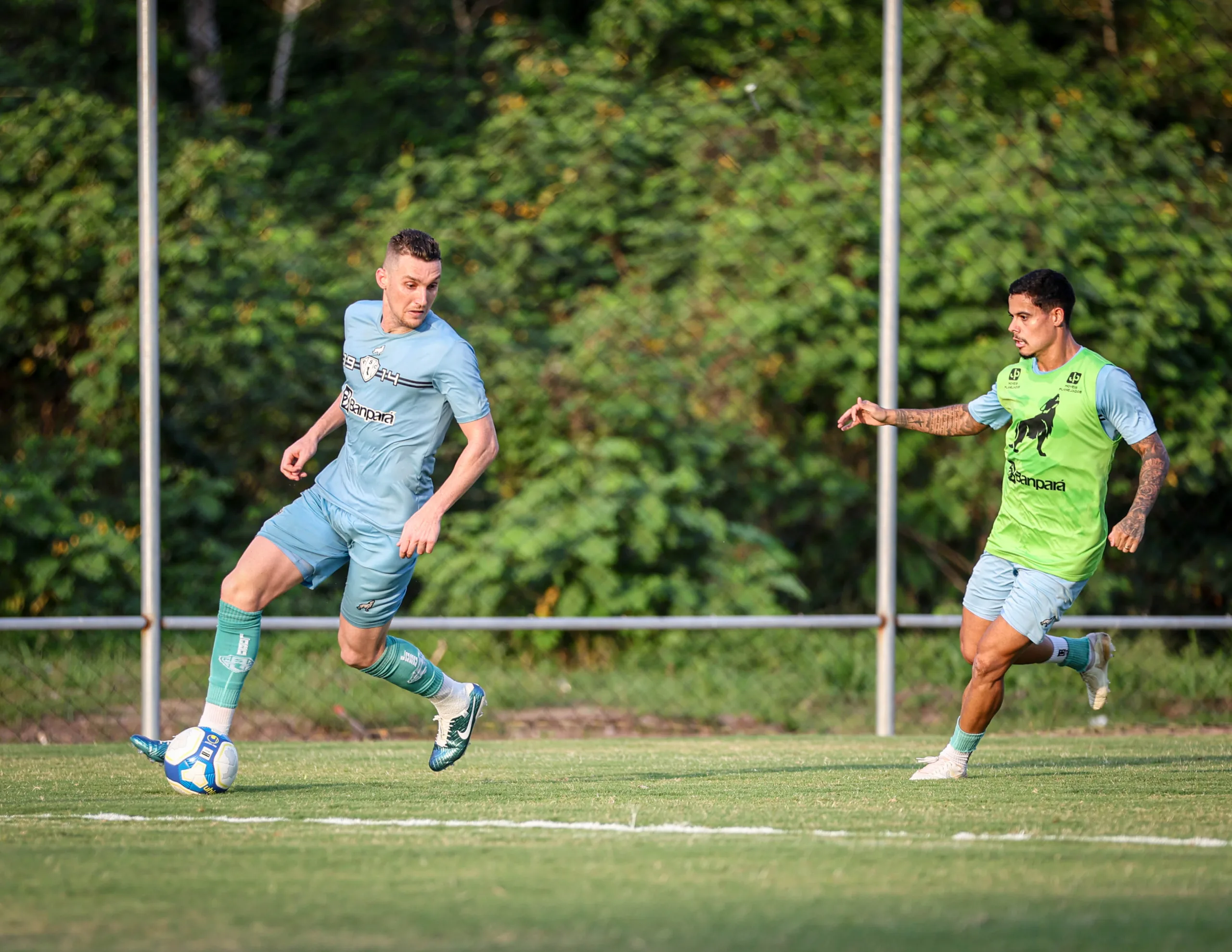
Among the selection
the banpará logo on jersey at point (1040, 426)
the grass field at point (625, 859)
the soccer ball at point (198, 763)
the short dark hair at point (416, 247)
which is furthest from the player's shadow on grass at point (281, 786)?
the banpará logo on jersey at point (1040, 426)

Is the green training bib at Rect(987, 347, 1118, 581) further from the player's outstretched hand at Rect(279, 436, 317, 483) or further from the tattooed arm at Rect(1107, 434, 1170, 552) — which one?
the player's outstretched hand at Rect(279, 436, 317, 483)

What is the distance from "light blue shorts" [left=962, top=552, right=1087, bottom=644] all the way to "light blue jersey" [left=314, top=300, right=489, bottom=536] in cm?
194

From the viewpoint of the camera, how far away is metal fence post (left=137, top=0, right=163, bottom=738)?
7344 millimetres

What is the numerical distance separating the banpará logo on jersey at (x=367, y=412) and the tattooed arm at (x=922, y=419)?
1.68 m

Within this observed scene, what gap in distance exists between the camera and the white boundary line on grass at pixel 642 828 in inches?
159

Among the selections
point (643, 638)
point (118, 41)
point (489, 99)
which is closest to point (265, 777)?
point (643, 638)

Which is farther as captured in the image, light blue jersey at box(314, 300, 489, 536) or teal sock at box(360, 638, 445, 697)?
teal sock at box(360, 638, 445, 697)

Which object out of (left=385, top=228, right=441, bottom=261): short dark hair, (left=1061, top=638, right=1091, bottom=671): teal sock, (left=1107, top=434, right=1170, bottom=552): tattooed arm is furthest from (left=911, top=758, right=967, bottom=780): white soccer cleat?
(left=385, top=228, right=441, bottom=261): short dark hair

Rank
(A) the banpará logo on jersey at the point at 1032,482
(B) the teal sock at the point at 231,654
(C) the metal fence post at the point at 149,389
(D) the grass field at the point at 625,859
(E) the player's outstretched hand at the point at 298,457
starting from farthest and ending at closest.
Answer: (C) the metal fence post at the point at 149,389 < (E) the player's outstretched hand at the point at 298,457 < (A) the banpará logo on jersey at the point at 1032,482 < (B) the teal sock at the point at 231,654 < (D) the grass field at the point at 625,859

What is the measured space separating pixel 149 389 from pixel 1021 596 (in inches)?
175

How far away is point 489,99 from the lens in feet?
Result: 39.6

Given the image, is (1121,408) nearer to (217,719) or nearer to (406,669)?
(406,669)

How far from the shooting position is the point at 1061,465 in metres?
5.18

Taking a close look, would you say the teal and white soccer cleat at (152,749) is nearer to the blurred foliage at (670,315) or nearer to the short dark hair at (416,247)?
the short dark hair at (416,247)
